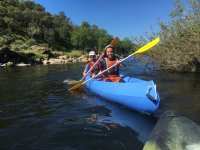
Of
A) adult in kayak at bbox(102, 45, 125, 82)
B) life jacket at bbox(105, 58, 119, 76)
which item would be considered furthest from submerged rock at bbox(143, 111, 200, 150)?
life jacket at bbox(105, 58, 119, 76)

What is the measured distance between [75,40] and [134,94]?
236 ft

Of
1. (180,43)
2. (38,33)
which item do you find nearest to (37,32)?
(38,33)

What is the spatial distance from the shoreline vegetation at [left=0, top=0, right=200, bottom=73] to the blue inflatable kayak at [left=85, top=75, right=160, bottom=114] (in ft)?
11.6

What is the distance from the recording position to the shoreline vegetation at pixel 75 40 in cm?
1420

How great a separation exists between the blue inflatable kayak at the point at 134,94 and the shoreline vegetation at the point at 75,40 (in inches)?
139

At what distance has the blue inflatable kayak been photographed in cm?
670

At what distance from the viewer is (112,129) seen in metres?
6.22

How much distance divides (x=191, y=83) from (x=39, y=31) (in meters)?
60.3

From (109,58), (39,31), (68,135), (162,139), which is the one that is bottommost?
(68,135)

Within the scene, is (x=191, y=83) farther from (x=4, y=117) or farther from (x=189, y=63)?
(x=4, y=117)

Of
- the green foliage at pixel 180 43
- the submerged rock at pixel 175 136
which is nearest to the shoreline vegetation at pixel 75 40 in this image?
the green foliage at pixel 180 43

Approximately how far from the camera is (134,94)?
727 cm

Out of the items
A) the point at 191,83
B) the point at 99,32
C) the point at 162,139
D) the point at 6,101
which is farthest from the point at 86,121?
the point at 99,32

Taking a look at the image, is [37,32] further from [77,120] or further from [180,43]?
[77,120]
